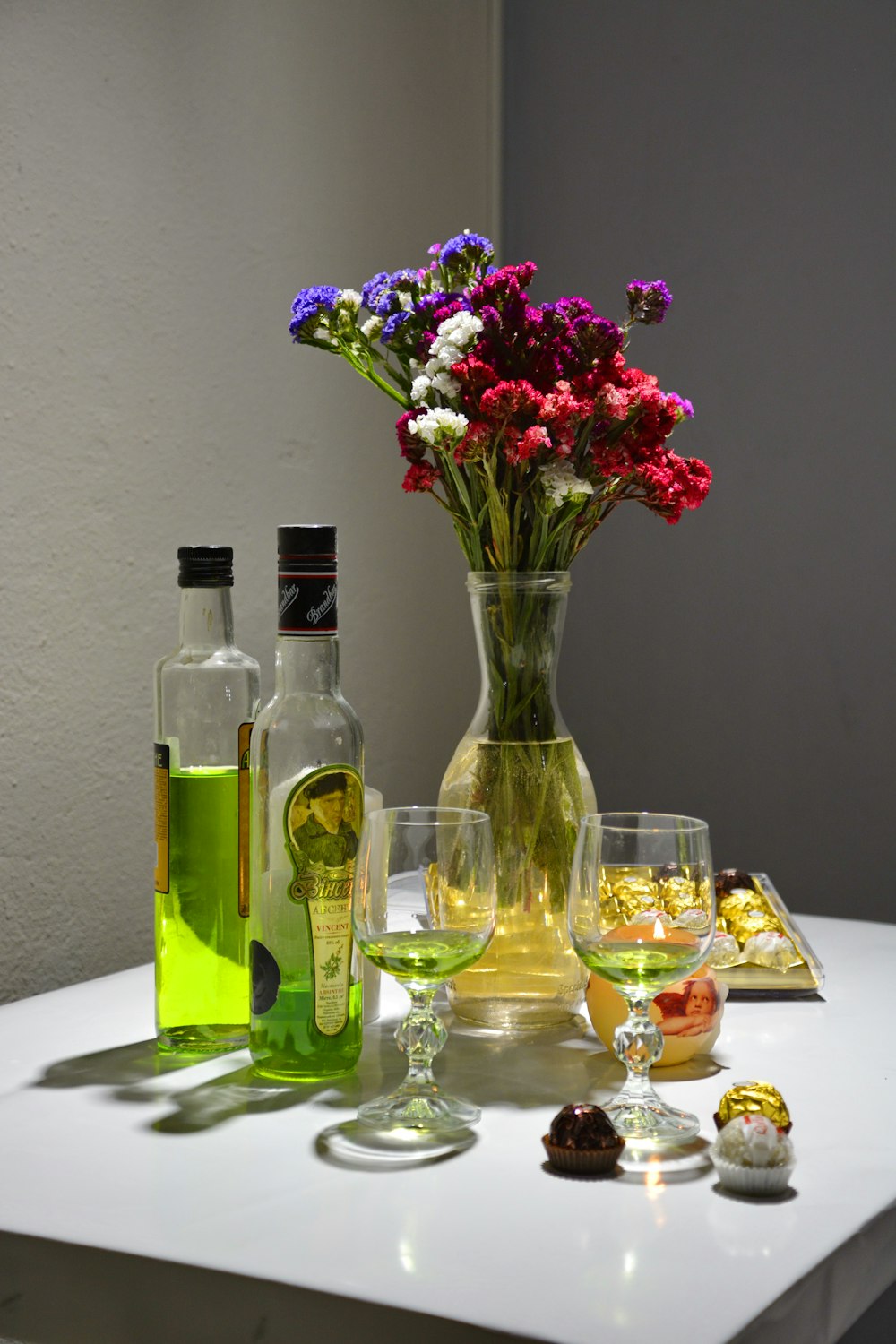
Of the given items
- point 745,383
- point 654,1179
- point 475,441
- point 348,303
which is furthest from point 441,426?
point 745,383

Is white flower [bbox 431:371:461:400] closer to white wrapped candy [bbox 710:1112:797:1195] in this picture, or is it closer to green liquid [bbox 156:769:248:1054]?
green liquid [bbox 156:769:248:1054]

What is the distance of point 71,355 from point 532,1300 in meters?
1.10

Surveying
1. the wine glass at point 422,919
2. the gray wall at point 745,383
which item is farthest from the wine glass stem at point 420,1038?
the gray wall at point 745,383

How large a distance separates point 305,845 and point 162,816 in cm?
11

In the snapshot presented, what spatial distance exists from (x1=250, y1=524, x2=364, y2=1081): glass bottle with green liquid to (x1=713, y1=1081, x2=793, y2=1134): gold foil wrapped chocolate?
0.75 ft

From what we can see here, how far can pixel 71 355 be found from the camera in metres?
1.39

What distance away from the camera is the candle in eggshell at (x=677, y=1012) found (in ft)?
2.72

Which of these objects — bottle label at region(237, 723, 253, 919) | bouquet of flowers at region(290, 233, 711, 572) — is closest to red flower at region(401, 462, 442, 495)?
bouquet of flowers at region(290, 233, 711, 572)

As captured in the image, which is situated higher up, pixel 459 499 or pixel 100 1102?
pixel 459 499

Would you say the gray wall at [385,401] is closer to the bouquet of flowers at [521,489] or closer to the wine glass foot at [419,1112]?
the bouquet of flowers at [521,489]

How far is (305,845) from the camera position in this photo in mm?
800

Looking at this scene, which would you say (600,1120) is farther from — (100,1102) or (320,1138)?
(100,1102)

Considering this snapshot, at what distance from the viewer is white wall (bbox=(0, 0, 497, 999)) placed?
134 centimetres

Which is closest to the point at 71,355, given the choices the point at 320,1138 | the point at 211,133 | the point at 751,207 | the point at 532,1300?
the point at 211,133
